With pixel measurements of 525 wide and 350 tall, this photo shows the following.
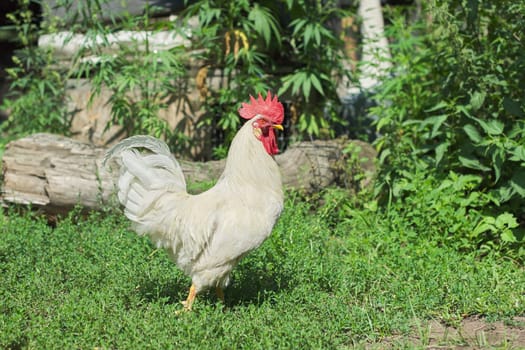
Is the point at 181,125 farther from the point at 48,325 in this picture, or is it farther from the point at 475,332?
the point at 475,332

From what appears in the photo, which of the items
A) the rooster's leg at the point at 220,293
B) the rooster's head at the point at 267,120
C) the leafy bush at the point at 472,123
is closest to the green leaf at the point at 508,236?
the leafy bush at the point at 472,123

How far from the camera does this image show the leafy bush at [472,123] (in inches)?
230

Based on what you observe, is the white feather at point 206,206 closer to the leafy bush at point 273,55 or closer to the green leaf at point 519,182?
the green leaf at point 519,182

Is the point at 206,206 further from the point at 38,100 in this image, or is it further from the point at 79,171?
the point at 38,100

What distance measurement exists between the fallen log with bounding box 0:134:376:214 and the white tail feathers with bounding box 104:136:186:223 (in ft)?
6.97

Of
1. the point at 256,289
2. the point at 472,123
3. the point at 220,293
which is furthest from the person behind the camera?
the point at 472,123

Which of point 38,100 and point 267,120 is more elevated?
point 267,120

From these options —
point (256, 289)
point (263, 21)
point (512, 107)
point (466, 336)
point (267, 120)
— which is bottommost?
point (256, 289)

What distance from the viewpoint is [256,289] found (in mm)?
4957

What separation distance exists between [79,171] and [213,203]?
108 inches

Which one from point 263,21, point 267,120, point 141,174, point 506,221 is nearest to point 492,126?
point 506,221

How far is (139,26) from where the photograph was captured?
8422 millimetres

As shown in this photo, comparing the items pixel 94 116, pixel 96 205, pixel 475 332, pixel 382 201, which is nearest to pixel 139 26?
pixel 94 116

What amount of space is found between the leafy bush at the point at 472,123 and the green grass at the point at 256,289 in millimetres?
514
